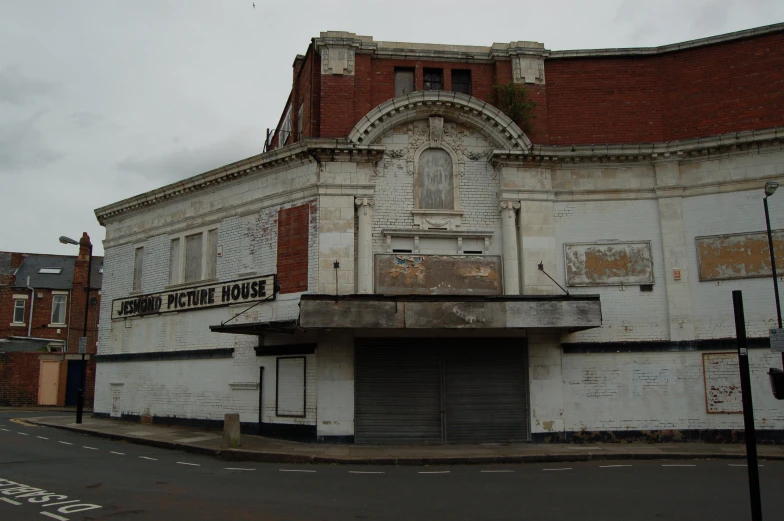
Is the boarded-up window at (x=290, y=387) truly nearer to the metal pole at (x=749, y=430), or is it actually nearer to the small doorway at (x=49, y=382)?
the metal pole at (x=749, y=430)

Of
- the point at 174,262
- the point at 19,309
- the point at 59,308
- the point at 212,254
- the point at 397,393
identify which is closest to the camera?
the point at 397,393

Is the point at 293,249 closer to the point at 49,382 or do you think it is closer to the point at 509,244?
the point at 509,244

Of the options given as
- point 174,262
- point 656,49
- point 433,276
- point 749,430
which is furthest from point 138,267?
point 749,430

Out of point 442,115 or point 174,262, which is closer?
point 442,115

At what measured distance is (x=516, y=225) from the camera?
751 inches

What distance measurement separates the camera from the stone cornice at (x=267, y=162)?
18.5 metres

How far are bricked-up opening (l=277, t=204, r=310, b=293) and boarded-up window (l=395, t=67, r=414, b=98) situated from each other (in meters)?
4.89

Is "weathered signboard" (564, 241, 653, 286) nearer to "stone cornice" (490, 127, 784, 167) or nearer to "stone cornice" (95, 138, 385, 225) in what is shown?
"stone cornice" (490, 127, 784, 167)

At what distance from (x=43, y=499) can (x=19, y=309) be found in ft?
127

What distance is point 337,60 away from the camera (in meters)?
19.3

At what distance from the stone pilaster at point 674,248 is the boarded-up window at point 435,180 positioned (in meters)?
6.18

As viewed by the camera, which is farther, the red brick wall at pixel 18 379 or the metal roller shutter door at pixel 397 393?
the red brick wall at pixel 18 379

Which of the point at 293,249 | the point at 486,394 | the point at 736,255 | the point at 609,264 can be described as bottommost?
the point at 486,394

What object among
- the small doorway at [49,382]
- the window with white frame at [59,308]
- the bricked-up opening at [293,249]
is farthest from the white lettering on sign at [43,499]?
the window with white frame at [59,308]
